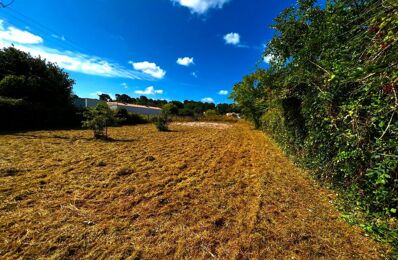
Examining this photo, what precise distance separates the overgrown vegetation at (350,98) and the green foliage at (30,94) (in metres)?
14.2

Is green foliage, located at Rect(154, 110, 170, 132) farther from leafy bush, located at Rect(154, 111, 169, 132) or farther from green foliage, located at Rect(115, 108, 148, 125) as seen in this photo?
green foliage, located at Rect(115, 108, 148, 125)

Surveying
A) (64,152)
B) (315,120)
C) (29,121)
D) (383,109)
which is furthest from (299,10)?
(29,121)

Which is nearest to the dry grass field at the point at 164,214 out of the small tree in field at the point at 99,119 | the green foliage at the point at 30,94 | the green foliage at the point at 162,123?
the small tree in field at the point at 99,119

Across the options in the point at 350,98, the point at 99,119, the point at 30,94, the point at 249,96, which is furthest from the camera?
the point at 249,96

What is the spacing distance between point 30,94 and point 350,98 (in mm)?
17725

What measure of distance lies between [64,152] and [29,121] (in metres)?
8.56

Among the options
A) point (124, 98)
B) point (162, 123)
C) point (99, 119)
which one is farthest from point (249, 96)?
point (124, 98)

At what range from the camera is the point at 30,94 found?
42.7 feet

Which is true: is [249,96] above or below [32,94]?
above

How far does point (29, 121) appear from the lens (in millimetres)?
11539

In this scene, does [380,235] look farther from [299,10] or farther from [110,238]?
[299,10]

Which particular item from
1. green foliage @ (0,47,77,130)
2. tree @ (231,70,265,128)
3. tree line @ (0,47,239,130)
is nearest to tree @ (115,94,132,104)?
tree line @ (0,47,239,130)

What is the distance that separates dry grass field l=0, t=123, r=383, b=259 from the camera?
213 centimetres

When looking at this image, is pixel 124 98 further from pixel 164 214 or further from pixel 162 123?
pixel 164 214
